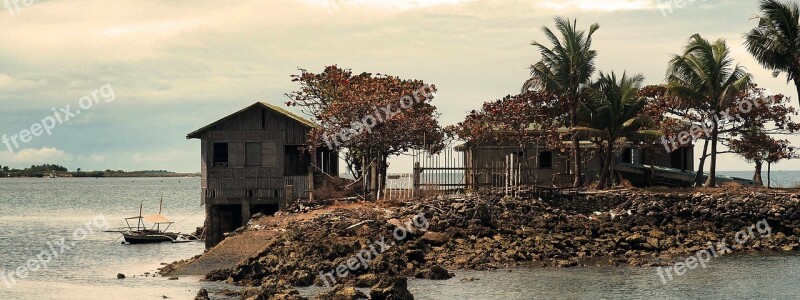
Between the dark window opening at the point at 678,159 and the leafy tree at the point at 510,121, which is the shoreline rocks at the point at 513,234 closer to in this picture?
the leafy tree at the point at 510,121

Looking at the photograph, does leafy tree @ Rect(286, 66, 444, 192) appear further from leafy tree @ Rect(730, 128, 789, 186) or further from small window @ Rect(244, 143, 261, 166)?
leafy tree @ Rect(730, 128, 789, 186)

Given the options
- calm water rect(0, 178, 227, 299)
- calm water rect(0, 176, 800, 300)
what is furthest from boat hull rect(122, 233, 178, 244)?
calm water rect(0, 176, 800, 300)

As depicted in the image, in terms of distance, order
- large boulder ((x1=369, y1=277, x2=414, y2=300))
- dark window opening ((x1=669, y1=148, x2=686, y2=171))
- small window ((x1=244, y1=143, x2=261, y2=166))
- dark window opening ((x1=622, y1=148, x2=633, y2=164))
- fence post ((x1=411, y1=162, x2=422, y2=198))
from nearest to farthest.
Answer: large boulder ((x1=369, y1=277, x2=414, y2=300))
fence post ((x1=411, y1=162, x2=422, y2=198))
small window ((x1=244, y1=143, x2=261, y2=166))
dark window opening ((x1=622, y1=148, x2=633, y2=164))
dark window opening ((x1=669, y1=148, x2=686, y2=171))

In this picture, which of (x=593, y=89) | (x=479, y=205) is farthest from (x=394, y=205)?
(x=593, y=89)

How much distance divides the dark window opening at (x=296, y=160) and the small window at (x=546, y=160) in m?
11.6

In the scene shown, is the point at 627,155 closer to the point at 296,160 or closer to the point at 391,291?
the point at 296,160

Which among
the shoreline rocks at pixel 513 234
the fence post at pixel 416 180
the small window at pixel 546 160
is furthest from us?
the small window at pixel 546 160

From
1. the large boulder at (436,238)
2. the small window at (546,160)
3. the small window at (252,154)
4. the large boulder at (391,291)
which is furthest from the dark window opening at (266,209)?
the large boulder at (391,291)

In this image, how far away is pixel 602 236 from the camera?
130ft

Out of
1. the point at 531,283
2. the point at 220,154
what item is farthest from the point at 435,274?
the point at 220,154

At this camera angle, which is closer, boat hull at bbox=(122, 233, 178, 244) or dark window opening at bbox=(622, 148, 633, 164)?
dark window opening at bbox=(622, 148, 633, 164)

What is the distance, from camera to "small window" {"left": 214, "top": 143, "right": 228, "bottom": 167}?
148 feet

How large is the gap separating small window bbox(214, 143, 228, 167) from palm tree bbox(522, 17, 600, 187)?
14972 mm

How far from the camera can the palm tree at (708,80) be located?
4781 centimetres
